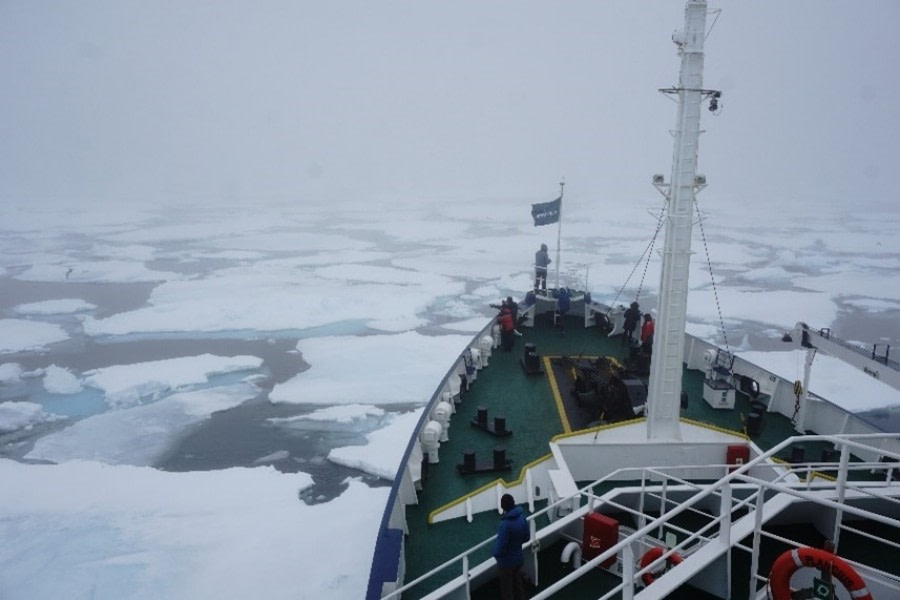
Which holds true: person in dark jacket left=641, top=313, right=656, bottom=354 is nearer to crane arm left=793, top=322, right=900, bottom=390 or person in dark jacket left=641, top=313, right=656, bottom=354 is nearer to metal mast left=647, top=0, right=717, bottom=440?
crane arm left=793, top=322, right=900, bottom=390

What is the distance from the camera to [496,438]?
7961 mm

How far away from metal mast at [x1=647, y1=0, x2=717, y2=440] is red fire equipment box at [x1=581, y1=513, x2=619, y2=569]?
2.06 m

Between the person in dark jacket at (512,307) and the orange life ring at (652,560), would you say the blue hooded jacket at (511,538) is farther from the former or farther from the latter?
the person in dark jacket at (512,307)

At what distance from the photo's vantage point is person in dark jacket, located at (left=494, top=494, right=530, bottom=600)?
13.9 ft

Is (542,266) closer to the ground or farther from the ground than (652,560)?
farther from the ground

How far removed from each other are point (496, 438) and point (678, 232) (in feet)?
11.4

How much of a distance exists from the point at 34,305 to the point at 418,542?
35894 mm

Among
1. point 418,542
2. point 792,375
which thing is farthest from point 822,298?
point 418,542

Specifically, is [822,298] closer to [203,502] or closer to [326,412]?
[326,412]

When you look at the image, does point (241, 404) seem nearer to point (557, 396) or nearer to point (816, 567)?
point (557, 396)

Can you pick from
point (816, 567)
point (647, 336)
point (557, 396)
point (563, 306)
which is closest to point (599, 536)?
point (816, 567)

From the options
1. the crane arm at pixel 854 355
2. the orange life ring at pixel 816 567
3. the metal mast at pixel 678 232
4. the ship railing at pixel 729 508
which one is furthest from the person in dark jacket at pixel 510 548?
the crane arm at pixel 854 355

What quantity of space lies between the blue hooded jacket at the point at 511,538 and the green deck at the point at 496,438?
3.03 ft

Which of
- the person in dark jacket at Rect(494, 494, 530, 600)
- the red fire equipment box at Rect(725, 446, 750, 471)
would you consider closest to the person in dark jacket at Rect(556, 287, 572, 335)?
the red fire equipment box at Rect(725, 446, 750, 471)
